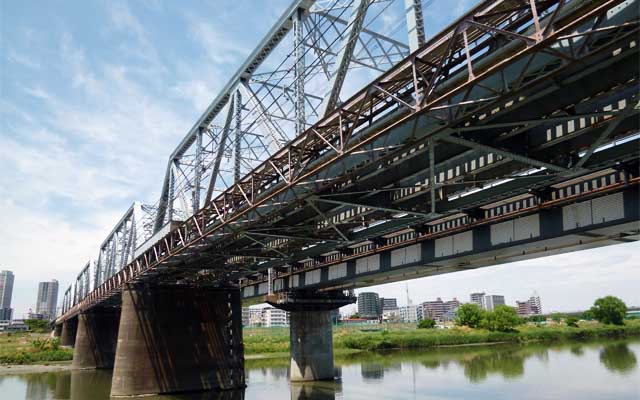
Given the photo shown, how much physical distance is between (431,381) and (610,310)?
102362 mm

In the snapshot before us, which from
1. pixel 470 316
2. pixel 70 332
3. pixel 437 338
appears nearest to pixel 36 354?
pixel 70 332

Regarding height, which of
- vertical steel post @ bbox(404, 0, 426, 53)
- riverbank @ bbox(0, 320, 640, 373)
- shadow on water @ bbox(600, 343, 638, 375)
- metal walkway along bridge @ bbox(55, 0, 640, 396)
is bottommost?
riverbank @ bbox(0, 320, 640, 373)

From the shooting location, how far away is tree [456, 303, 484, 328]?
10819 cm

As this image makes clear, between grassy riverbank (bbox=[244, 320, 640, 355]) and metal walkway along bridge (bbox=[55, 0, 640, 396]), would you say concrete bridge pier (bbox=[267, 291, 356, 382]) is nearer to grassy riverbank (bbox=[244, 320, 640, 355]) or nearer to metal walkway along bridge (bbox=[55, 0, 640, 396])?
metal walkway along bridge (bbox=[55, 0, 640, 396])

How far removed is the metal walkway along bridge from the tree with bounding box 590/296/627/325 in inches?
4225

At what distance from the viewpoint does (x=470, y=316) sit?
360 feet

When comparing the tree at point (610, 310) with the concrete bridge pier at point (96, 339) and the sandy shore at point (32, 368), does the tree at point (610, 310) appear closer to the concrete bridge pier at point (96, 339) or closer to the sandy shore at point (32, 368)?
the concrete bridge pier at point (96, 339)

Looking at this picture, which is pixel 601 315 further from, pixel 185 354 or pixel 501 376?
pixel 185 354

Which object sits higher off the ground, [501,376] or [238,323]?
[238,323]

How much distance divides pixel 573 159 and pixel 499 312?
330 ft

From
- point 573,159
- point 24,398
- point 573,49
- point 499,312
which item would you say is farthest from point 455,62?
point 499,312

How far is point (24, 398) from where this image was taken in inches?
1532

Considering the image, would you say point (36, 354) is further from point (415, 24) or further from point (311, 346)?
point (415, 24)

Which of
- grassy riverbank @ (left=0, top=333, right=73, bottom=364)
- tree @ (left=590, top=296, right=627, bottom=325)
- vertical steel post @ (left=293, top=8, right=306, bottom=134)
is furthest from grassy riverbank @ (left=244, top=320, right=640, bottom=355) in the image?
vertical steel post @ (left=293, top=8, right=306, bottom=134)
